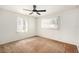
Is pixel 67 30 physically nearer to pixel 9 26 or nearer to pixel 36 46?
pixel 36 46

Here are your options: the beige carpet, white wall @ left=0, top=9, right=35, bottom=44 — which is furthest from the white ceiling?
the beige carpet

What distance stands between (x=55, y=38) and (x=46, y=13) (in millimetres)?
481

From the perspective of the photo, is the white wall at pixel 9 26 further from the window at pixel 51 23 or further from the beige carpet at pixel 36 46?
the window at pixel 51 23

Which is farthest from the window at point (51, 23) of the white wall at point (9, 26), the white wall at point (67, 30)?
the white wall at point (9, 26)

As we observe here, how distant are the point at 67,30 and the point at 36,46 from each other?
24.4 inches

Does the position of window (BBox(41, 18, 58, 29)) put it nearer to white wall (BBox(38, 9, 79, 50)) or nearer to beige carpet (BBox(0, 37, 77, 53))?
white wall (BBox(38, 9, 79, 50))

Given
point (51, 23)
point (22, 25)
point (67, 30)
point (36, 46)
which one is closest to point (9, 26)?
point (22, 25)

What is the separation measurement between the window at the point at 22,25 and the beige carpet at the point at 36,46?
0.66ft

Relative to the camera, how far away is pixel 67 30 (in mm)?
1716

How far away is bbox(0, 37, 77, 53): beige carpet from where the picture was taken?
5.55 feet

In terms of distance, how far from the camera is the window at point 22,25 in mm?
1740
